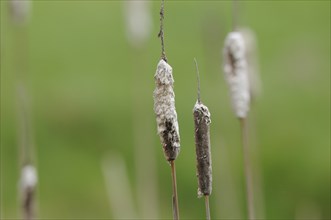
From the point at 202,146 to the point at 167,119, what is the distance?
0.09ft

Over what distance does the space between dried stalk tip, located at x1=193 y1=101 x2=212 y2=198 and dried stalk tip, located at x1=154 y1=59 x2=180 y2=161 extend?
2cm

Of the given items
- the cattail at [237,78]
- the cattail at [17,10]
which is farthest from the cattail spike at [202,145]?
the cattail at [17,10]

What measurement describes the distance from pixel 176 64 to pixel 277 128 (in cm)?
32

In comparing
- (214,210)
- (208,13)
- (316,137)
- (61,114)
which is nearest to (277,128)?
(316,137)

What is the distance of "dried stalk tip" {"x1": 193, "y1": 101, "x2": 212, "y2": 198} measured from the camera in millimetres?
325

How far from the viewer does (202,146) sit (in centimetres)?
33

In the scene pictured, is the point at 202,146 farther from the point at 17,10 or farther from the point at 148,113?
the point at 148,113

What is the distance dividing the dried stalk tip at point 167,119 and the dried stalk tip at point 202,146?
16mm

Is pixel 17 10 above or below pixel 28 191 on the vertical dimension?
above

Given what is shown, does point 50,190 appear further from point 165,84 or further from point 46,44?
point 165,84

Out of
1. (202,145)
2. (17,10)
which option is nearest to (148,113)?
(17,10)

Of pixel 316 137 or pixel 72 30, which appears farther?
pixel 72 30

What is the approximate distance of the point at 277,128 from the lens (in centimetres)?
129

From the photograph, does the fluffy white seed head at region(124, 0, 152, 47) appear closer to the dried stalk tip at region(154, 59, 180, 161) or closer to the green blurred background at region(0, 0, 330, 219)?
the green blurred background at region(0, 0, 330, 219)
